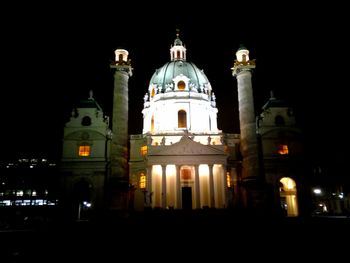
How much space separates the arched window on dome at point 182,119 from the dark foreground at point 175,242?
3620 cm

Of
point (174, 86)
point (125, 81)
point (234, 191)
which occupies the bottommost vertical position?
point (234, 191)

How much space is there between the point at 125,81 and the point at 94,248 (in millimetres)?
29009

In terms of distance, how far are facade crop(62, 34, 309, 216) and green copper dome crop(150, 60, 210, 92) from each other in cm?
112

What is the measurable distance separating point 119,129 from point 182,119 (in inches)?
929

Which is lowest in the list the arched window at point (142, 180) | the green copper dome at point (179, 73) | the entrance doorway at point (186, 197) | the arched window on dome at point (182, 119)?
the entrance doorway at point (186, 197)

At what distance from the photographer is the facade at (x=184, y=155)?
4284 cm

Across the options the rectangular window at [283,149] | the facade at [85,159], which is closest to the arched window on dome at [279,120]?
the rectangular window at [283,149]

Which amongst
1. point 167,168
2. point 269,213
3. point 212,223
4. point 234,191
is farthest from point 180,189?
point 212,223

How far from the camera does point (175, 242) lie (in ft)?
66.4

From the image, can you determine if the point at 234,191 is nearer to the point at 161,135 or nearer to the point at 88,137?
the point at 161,135

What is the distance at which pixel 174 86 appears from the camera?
67.1 m

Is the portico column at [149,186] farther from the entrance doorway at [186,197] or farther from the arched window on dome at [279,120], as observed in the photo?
the arched window on dome at [279,120]

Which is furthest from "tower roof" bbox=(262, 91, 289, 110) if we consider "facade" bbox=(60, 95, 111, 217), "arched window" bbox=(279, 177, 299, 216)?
"facade" bbox=(60, 95, 111, 217)

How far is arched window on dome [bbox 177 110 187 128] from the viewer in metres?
63.8
